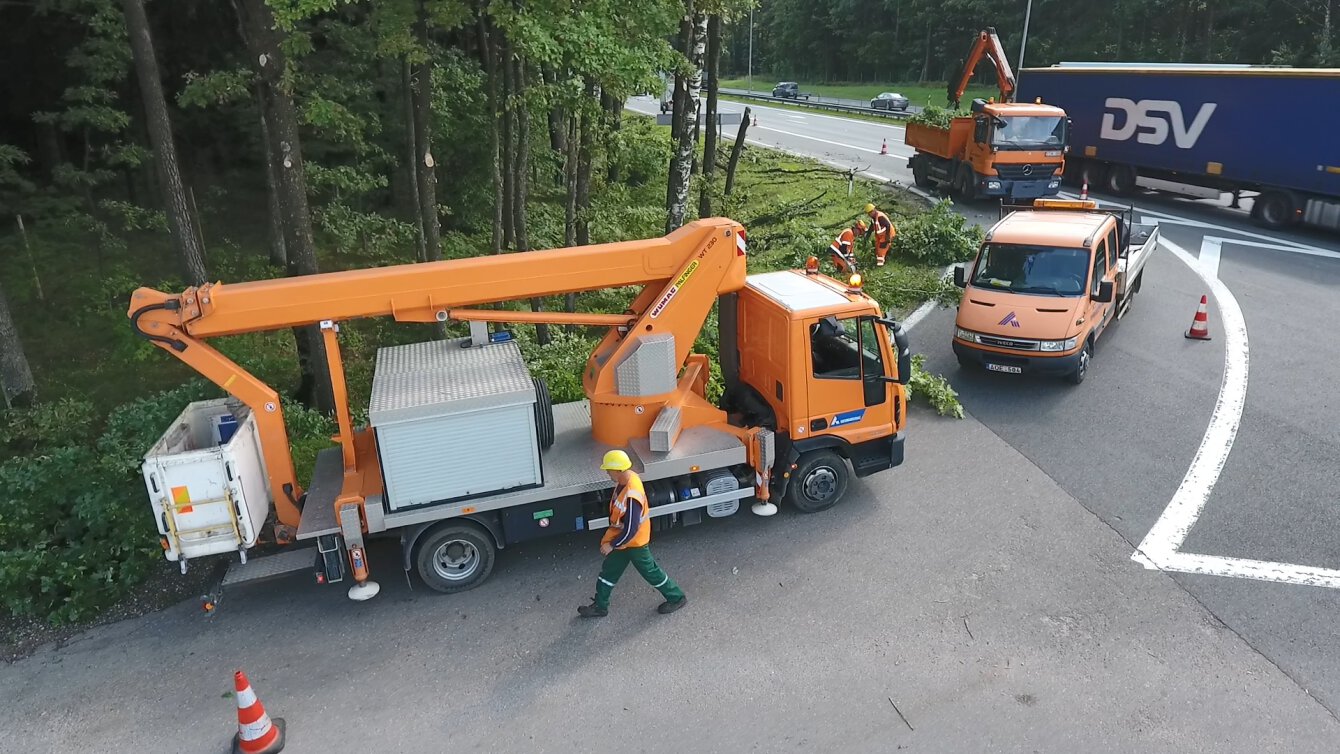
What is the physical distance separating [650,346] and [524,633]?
2.87m

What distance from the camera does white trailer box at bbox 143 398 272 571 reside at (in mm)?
6605

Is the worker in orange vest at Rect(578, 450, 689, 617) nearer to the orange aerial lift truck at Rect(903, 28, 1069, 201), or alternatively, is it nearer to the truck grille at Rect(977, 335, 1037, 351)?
the truck grille at Rect(977, 335, 1037, 351)

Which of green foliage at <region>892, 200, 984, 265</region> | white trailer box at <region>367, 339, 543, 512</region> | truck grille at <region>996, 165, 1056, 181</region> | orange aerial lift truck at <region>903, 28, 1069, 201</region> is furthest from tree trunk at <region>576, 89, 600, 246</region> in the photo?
truck grille at <region>996, 165, 1056, 181</region>

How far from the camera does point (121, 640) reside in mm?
7047

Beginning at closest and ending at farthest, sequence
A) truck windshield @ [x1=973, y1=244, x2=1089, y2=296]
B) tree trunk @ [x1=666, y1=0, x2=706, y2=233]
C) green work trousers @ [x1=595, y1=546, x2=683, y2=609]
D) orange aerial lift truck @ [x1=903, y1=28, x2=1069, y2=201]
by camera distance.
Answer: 1. green work trousers @ [x1=595, y1=546, x2=683, y2=609]
2. truck windshield @ [x1=973, y1=244, x2=1089, y2=296]
3. tree trunk @ [x1=666, y1=0, x2=706, y2=233]
4. orange aerial lift truck @ [x1=903, y1=28, x2=1069, y2=201]

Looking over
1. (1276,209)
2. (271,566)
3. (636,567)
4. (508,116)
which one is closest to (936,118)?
(1276,209)

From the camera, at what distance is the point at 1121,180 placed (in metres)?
23.2

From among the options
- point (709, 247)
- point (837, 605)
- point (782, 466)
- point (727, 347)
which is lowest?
point (837, 605)

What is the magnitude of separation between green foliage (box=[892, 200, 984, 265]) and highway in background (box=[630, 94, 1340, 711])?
9.52ft

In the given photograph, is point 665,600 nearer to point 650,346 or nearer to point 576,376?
point 650,346

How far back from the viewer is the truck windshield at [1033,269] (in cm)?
1166

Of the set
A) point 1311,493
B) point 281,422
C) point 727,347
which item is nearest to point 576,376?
point 727,347

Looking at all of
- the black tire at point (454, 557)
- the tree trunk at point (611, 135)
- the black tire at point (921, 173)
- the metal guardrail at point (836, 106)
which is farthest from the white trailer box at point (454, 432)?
the metal guardrail at point (836, 106)

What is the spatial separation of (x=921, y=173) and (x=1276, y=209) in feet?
29.1
